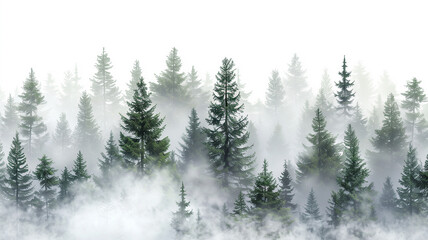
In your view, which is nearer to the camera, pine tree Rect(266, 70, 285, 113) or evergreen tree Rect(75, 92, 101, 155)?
evergreen tree Rect(75, 92, 101, 155)

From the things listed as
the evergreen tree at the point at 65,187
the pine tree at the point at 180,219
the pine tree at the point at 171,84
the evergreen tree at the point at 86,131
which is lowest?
the pine tree at the point at 180,219

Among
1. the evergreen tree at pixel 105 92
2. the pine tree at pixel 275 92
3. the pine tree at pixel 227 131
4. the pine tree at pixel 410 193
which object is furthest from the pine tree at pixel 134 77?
the pine tree at pixel 410 193

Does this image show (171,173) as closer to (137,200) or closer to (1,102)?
(137,200)

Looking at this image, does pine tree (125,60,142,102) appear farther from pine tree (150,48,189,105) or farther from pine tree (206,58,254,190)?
pine tree (206,58,254,190)

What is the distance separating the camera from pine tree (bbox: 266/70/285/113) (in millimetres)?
83438

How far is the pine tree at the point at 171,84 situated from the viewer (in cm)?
6481

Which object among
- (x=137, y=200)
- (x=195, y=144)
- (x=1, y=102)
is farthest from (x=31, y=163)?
(x=1, y=102)

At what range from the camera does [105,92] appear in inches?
2940

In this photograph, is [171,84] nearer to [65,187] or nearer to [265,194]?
[65,187]

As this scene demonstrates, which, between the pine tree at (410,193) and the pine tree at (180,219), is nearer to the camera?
the pine tree at (180,219)

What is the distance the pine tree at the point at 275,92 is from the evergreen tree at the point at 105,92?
29.9 metres

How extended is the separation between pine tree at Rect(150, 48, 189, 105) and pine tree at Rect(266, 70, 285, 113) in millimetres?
24176

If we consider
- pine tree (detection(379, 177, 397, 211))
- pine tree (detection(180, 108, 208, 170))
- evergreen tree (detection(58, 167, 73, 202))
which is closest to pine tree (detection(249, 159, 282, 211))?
pine tree (detection(180, 108, 208, 170))

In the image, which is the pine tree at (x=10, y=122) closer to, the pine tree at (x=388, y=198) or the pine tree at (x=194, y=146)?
the pine tree at (x=194, y=146)
